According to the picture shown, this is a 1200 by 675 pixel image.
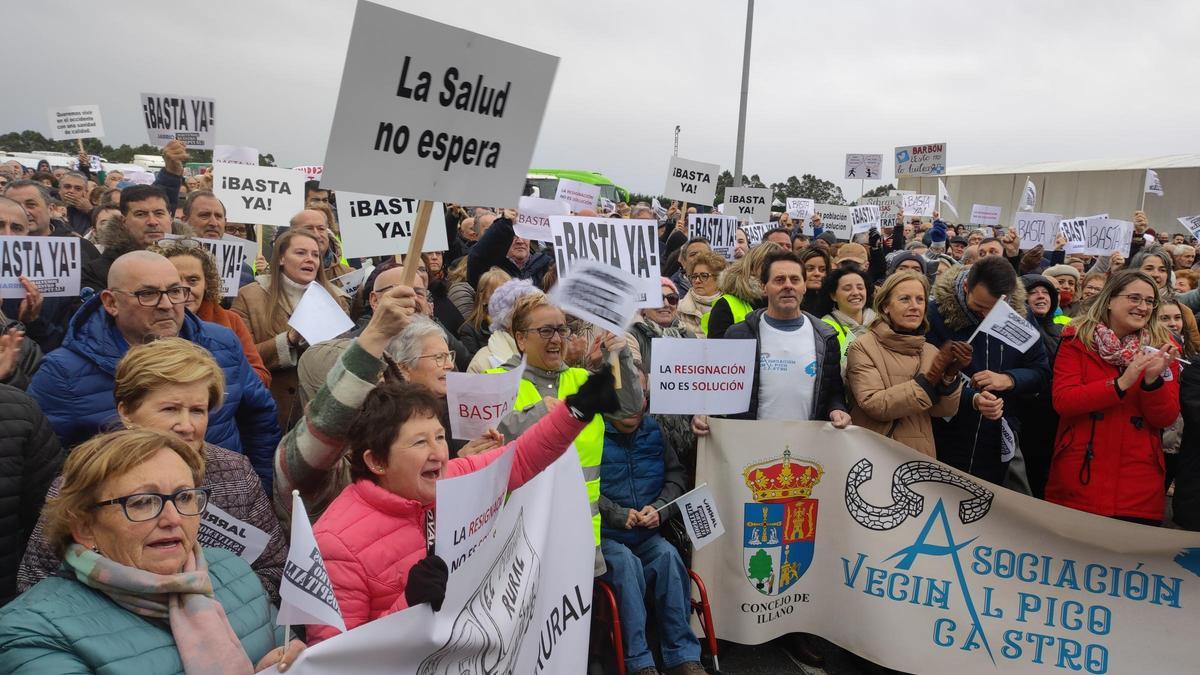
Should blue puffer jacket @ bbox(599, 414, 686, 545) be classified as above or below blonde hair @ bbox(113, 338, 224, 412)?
below

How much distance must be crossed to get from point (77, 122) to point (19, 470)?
1260 cm

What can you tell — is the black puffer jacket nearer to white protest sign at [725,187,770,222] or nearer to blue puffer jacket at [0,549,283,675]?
blue puffer jacket at [0,549,283,675]

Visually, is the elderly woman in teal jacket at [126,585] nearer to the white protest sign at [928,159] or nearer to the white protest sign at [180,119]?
the white protest sign at [180,119]

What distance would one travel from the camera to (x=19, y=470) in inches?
101

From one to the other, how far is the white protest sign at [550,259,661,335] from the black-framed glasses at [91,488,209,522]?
123 cm

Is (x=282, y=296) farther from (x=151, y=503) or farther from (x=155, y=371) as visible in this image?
(x=151, y=503)

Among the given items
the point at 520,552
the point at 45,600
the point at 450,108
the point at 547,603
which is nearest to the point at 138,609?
the point at 45,600

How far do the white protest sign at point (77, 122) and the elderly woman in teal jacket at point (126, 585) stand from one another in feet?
43.1

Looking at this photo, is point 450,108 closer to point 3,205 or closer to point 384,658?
point 384,658

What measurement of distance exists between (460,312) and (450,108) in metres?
3.39

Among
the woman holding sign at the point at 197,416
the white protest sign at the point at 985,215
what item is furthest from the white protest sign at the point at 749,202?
the woman holding sign at the point at 197,416

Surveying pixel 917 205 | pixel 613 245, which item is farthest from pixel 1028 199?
pixel 613 245

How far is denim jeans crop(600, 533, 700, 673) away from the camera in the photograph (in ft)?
12.5

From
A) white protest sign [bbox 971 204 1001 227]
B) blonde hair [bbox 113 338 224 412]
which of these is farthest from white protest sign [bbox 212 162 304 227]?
white protest sign [bbox 971 204 1001 227]
